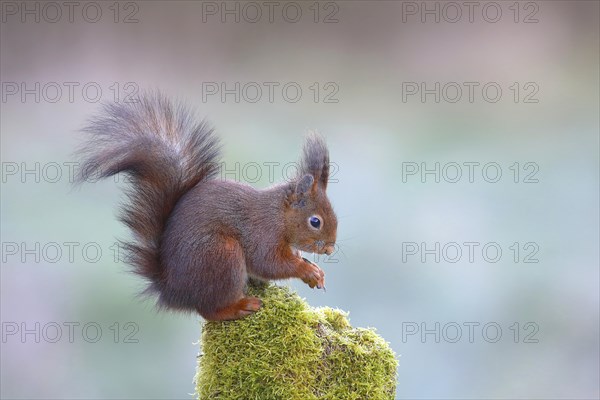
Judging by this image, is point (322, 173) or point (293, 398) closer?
point (293, 398)

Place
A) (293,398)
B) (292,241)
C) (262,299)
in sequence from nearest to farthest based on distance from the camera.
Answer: (293,398)
(262,299)
(292,241)

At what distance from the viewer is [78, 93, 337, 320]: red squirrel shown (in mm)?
2137

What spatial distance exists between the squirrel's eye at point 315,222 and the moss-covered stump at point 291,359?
25 cm

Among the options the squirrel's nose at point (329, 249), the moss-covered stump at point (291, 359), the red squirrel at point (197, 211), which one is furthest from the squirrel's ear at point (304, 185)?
the moss-covered stump at point (291, 359)

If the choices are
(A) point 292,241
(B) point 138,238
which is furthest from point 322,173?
(B) point 138,238

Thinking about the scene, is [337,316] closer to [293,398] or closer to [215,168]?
[293,398]

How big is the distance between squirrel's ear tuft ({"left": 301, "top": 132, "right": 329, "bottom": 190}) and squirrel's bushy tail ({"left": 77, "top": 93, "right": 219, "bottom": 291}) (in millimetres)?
267

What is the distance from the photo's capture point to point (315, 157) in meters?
2.24

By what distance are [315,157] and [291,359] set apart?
0.59 m

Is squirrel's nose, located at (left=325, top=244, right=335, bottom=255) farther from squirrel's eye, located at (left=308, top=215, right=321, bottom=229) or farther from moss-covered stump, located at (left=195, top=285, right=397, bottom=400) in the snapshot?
moss-covered stump, located at (left=195, top=285, right=397, bottom=400)

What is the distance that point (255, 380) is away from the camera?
1.99 m

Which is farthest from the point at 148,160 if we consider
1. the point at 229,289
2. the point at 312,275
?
the point at 312,275

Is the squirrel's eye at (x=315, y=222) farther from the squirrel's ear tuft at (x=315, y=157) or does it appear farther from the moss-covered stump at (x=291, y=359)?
the moss-covered stump at (x=291, y=359)

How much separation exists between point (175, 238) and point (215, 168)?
0.84 ft
